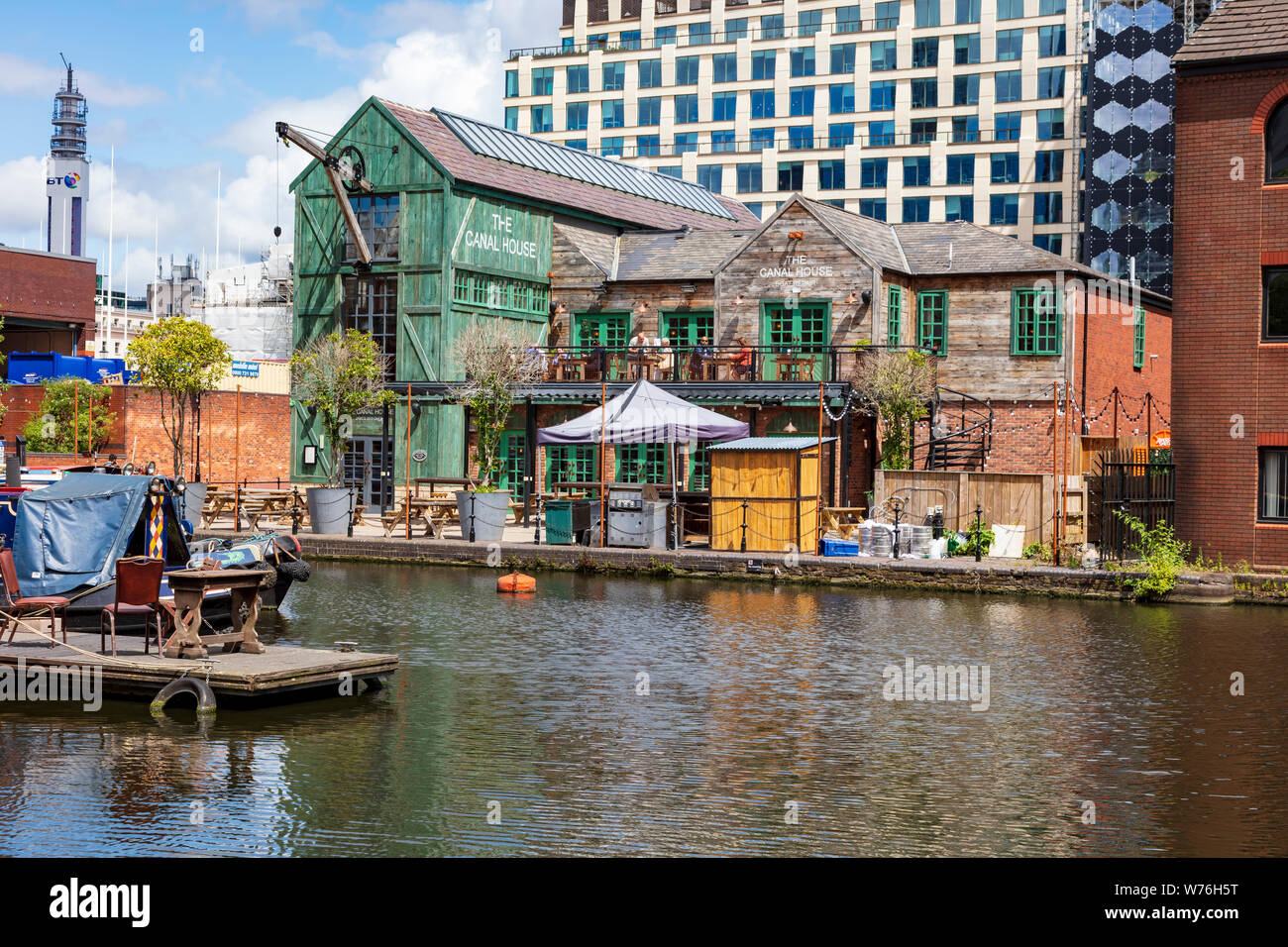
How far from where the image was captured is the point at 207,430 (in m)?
46.8

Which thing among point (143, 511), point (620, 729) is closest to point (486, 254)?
point (143, 511)

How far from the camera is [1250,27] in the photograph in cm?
2517

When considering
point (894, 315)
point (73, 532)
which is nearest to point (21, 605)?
point (73, 532)

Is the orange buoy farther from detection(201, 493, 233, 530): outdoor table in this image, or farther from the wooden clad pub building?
detection(201, 493, 233, 530): outdoor table

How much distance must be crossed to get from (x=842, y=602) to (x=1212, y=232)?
9.34 metres

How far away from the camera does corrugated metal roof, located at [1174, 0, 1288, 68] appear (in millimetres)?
24750

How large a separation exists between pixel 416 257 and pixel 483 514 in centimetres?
1235

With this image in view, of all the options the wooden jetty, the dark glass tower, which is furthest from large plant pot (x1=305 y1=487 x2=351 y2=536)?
the dark glass tower

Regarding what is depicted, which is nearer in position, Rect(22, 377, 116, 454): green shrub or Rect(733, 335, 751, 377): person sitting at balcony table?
Rect(733, 335, 751, 377): person sitting at balcony table

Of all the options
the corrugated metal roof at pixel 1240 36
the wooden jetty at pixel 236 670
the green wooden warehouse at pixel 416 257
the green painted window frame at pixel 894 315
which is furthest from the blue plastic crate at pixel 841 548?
the green wooden warehouse at pixel 416 257

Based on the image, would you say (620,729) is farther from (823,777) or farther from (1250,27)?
(1250,27)

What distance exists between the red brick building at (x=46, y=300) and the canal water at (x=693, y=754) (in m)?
37.5

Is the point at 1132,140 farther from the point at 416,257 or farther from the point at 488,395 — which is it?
the point at 488,395

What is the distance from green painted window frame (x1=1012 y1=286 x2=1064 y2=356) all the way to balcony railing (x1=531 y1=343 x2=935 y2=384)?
226 centimetres
